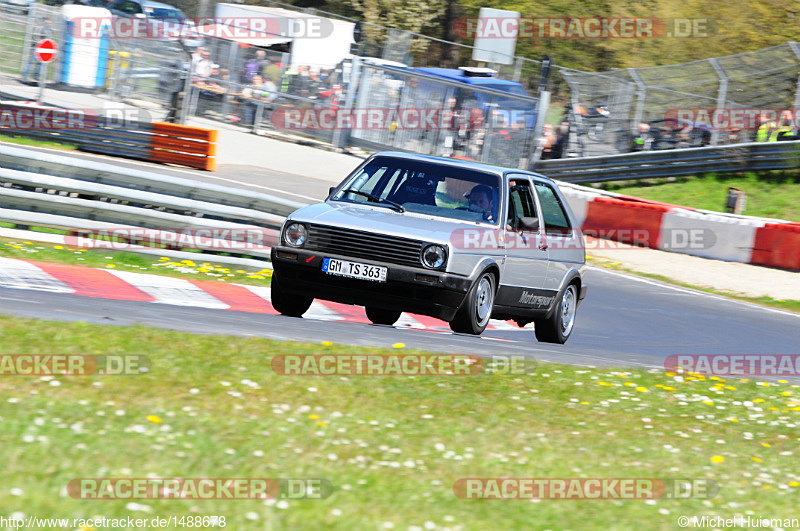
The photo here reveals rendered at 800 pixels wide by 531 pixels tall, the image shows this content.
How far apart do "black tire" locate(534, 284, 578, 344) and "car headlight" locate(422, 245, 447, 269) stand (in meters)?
2.10

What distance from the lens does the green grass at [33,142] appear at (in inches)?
771

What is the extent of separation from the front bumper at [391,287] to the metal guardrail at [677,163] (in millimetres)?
15962

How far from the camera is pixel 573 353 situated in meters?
8.88

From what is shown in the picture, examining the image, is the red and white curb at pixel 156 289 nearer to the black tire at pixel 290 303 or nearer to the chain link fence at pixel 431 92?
the black tire at pixel 290 303

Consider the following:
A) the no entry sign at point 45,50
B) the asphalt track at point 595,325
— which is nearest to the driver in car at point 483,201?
the asphalt track at point 595,325

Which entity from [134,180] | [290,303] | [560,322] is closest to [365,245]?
[290,303]

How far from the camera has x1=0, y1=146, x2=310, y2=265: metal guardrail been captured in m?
11.2

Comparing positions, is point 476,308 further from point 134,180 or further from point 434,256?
point 134,180

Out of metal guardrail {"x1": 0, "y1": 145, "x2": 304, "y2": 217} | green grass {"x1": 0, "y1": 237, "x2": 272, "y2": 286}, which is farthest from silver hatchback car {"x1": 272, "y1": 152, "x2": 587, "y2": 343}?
metal guardrail {"x1": 0, "y1": 145, "x2": 304, "y2": 217}

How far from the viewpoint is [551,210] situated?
9.95 metres

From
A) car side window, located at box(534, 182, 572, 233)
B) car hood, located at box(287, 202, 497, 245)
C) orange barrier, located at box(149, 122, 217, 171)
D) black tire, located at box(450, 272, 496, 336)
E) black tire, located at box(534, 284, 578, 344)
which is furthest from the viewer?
orange barrier, located at box(149, 122, 217, 171)

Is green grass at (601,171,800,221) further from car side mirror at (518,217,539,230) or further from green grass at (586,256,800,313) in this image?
car side mirror at (518,217,539,230)

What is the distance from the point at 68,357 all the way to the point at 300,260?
2734mm

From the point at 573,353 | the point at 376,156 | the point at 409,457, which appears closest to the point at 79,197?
the point at 376,156
